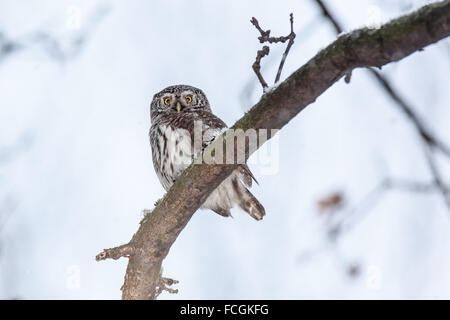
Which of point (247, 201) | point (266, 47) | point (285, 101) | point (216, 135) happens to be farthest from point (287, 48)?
point (247, 201)

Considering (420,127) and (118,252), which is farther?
(118,252)

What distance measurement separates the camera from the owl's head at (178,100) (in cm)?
619

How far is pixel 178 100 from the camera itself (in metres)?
6.27

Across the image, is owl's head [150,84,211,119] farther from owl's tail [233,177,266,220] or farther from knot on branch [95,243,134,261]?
knot on branch [95,243,134,261]

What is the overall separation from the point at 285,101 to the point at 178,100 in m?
3.81

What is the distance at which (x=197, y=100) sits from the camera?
6465mm

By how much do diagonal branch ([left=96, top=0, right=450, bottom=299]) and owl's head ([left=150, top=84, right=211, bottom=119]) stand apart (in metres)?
2.77

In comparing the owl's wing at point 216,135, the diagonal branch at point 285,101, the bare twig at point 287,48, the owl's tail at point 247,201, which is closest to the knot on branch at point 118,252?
the diagonal branch at point 285,101

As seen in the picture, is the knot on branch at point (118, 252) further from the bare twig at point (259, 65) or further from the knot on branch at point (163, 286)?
the bare twig at point (259, 65)

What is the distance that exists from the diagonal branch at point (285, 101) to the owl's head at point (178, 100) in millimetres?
2766

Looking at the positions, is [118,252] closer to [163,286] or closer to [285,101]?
[163,286]
